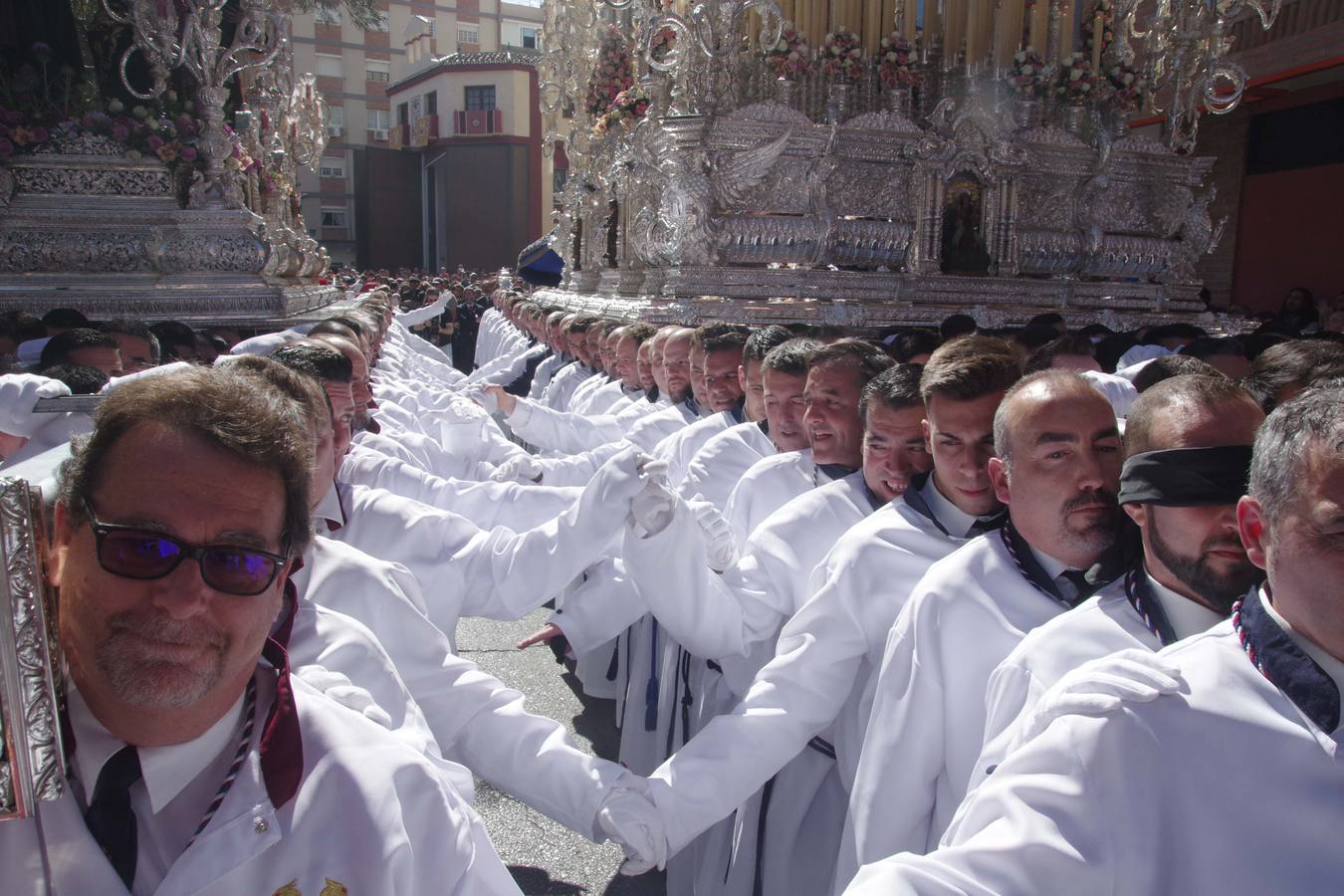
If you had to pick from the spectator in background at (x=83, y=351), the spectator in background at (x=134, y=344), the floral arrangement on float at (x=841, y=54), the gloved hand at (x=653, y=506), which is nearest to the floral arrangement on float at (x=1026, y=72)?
the floral arrangement on float at (x=841, y=54)

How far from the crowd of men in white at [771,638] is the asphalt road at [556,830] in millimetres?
273

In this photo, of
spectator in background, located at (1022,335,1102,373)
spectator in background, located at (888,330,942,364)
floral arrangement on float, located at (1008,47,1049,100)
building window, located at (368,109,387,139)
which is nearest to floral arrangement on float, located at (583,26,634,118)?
floral arrangement on float, located at (1008,47,1049,100)

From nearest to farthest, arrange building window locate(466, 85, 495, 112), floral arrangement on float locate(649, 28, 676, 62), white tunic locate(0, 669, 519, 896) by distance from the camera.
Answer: white tunic locate(0, 669, 519, 896), floral arrangement on float locate(649, 28, 676, 62), building window locate(466, 85, 495, 112)

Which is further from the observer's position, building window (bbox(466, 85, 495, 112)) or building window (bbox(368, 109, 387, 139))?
building window (bbox(368, 109, 387, 139))

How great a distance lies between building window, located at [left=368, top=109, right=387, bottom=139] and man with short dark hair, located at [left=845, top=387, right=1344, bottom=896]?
140 feet

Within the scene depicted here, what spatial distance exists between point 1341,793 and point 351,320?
626 cm

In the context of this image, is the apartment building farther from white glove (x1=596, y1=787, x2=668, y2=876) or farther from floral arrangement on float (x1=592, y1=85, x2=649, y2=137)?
white glove (x1=596, y1=787, x2=668, y2=876)

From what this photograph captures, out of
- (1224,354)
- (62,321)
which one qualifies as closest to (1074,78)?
(1224,354)

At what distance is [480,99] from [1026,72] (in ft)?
92.3

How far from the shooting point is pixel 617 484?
270 centimetres

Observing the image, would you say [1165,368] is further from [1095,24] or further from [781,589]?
[1095,24]

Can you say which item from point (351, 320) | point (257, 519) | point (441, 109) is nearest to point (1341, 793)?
point (257, 519)

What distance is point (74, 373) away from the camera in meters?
3.64

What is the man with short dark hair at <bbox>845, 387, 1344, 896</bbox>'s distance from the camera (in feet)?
3.93
